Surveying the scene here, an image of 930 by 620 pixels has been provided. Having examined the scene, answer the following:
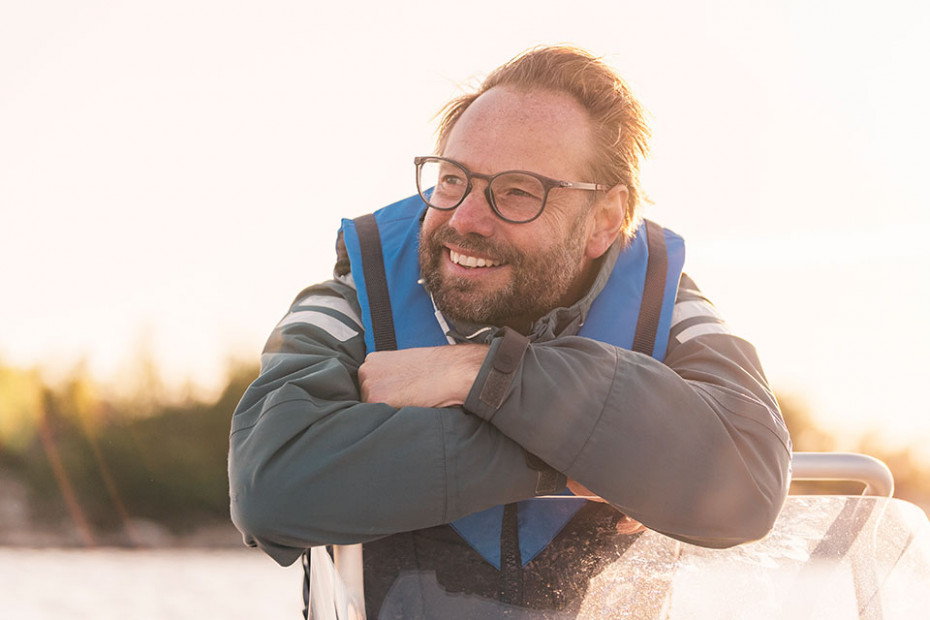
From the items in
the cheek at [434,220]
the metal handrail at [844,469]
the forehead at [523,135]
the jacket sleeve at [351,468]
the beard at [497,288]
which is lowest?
the metal handrail at [844,469]

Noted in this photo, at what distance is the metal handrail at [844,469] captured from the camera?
2.07 m

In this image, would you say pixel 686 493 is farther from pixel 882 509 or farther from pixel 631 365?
pixel 882 509

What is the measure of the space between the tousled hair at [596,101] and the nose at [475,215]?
1.18 feet

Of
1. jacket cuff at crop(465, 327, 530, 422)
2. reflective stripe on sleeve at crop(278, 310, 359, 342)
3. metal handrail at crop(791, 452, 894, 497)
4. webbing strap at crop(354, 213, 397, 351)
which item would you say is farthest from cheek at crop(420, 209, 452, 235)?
metal handrail at crop(791, 452, 894, 497)

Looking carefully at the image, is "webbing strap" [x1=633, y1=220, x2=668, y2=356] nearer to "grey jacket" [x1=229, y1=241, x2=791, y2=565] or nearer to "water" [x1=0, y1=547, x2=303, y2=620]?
"grey jacket" [x1=229, y1=241, x2=791, y2=565]

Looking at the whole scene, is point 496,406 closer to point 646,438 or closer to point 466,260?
point 646,438

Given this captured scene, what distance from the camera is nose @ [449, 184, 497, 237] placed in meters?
2.19

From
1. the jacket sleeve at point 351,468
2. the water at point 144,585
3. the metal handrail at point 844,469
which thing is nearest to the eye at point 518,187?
the jacket sleeve at point 351,468

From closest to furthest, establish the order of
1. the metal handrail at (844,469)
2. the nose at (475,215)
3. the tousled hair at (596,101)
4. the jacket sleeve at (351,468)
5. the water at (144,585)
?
1. the jacket sleeve at (351,468)
2. the metal handrail at (844,469)
3. the nose at (475,215)
4. the tousled hair at (596,101)
5. the water at (144,585)

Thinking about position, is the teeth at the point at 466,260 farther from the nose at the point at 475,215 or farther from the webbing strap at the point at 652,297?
the webbing strap at the point at 652,297

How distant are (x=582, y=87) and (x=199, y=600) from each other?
21.4 feet

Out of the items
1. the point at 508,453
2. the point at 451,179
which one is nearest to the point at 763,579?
the point at 508,453

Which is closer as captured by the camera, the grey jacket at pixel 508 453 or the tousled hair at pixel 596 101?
the grey jacket at pixel 508 453

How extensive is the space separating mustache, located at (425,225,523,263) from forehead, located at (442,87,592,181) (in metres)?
0.16
